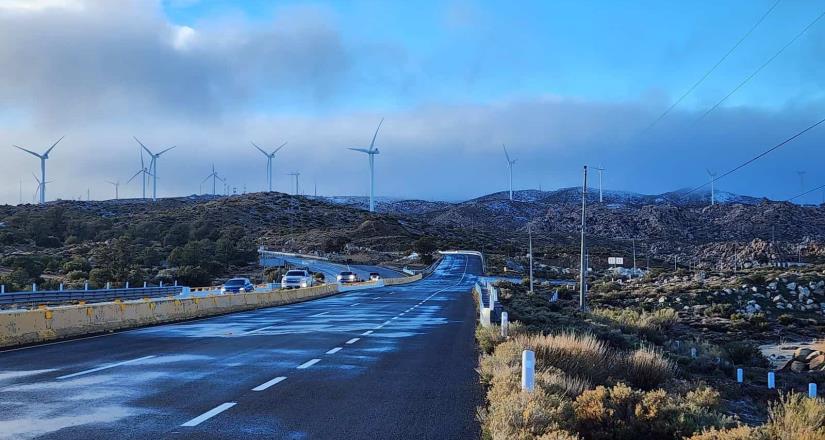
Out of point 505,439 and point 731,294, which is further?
point 731,294

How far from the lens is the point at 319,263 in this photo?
10425cm

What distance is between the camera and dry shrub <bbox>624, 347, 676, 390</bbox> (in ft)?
41.8

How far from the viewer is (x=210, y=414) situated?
865 centimetres

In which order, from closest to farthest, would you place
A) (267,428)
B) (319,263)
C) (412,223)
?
(267,428), (319,263), (412,223)

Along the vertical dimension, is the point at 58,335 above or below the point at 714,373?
above

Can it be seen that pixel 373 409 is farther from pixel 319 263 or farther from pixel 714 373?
pixel 319 263

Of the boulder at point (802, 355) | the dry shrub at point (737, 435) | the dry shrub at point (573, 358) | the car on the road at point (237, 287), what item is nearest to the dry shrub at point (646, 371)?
the dry shrub at point (573, 358)

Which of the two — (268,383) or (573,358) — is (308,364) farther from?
(573,358)

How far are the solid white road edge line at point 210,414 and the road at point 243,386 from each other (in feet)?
0.04

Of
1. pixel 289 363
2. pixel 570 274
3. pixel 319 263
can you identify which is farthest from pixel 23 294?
pixel 570 274

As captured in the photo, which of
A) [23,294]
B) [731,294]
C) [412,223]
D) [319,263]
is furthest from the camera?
[412,223]

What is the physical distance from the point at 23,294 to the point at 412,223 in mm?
163009

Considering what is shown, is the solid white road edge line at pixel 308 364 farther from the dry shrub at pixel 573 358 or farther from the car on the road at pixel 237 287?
the car on the road at pixel 237 287

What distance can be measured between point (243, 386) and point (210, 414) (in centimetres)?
224
